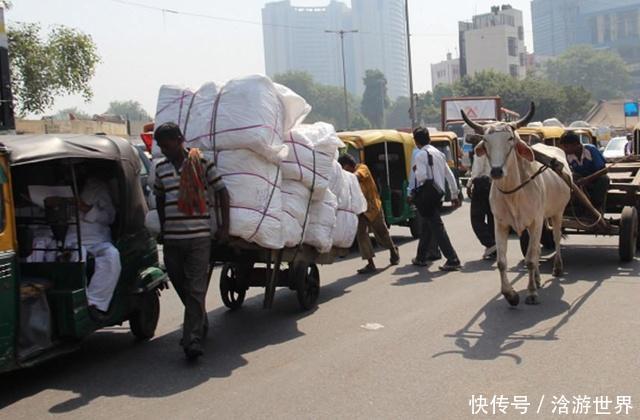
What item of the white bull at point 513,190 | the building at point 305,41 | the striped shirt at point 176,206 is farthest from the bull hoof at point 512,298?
the building at point 305,41

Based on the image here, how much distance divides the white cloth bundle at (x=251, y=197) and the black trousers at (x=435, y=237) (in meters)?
4.25

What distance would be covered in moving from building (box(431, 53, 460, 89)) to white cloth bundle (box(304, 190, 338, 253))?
527ft

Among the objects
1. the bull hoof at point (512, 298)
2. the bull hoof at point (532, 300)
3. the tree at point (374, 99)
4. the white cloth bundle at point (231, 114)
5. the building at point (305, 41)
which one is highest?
the building at point (305, 41)

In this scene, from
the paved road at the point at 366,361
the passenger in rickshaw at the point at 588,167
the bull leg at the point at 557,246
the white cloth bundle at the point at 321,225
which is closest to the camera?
the paved road at the point at 366,361

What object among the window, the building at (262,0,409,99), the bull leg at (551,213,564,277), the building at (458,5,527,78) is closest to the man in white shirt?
the bull leg at (551,213,564,277)

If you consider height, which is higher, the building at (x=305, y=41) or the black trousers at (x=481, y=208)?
the building at (x=305, y=41)

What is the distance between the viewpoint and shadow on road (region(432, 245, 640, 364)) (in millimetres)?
7057

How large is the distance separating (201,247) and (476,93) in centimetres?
7417

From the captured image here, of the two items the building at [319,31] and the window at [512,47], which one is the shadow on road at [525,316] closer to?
the window at [512,47]

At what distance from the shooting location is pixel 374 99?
142 meters

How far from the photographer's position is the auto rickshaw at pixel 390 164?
587 inches

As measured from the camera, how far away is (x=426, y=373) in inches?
249

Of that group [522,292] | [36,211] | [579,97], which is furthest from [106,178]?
[579,97]

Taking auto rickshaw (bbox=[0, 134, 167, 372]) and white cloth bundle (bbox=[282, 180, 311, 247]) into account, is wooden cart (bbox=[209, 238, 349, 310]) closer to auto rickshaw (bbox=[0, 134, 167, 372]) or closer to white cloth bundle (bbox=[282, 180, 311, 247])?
white cloth bundle (bbox=[282, 180, 311, 247])
